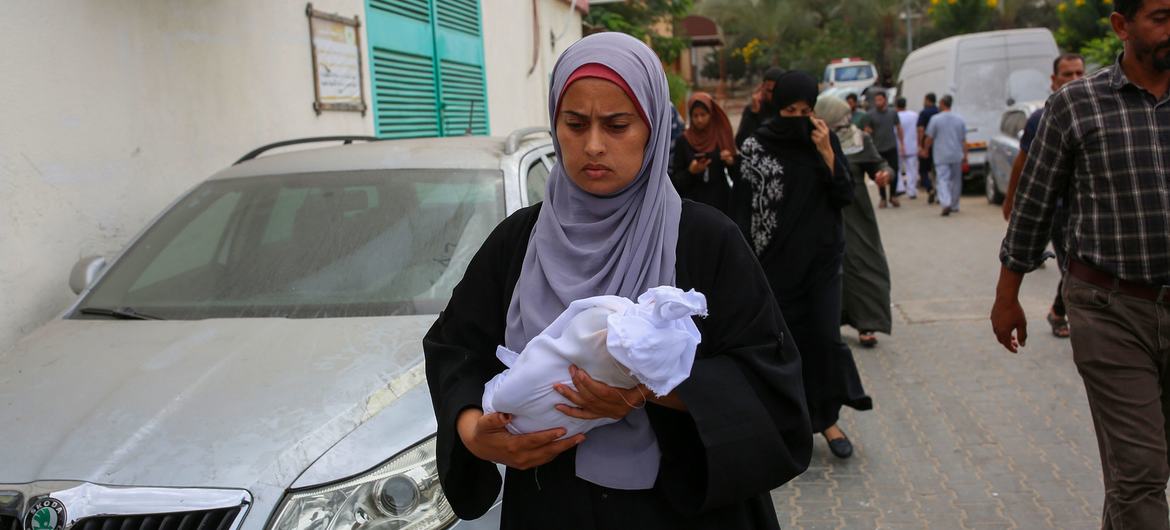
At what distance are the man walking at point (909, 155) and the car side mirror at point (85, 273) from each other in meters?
14.6

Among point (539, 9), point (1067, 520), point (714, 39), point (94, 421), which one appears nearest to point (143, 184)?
point (94, 421)

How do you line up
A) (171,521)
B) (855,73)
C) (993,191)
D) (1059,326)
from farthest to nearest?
(855,73) → (993,191) → (1059,326) → (171,521)

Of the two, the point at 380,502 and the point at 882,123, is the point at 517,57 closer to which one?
the point at 882,123

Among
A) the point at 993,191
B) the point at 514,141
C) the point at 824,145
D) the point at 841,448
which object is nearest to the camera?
the point at 514,141

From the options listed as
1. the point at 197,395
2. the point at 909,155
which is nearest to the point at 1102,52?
the point at 909,155

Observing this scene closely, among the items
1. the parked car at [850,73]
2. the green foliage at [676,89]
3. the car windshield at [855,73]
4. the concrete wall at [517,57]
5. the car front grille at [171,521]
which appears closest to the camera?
the car front grille at [171,521]

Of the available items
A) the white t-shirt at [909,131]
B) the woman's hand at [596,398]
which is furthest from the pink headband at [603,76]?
the white t-shirt at [909,131]

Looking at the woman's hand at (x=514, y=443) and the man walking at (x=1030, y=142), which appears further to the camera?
the man walking at (x=1030, y=142)

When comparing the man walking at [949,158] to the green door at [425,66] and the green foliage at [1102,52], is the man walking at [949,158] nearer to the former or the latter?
the green door at [425,66]

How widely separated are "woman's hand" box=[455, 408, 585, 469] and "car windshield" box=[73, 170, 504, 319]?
1.66 meters

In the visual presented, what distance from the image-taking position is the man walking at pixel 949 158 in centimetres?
1517

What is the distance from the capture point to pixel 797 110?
477cm

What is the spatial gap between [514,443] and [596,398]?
0.18 metres

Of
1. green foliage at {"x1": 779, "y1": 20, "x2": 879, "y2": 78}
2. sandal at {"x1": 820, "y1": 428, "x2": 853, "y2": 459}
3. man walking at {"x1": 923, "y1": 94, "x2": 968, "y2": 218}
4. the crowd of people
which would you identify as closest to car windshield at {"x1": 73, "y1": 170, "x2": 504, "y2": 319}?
the crowd of people
